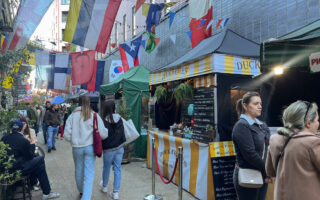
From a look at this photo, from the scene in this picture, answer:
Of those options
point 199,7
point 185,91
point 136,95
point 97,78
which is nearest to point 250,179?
point 185,91

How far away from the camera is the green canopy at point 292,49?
9.57ft

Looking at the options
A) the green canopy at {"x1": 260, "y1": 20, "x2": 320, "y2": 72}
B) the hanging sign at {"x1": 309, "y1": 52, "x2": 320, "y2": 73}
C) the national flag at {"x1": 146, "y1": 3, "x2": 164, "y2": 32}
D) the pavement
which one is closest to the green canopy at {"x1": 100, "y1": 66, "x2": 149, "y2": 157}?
the pavement

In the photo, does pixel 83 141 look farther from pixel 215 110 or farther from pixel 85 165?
pixel 215 110

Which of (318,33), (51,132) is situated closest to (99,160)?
(51,132)

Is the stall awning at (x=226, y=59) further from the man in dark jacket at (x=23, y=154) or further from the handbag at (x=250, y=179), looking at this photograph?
the man in dark jacket at (x=23, y=154)

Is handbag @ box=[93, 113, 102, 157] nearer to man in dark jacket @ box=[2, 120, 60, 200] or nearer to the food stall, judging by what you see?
man in dark jacket @ box=[2, 120, 60, 200]

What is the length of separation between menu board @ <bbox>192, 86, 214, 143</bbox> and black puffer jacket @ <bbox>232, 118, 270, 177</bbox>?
62.3 inches

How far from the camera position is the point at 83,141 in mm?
4488

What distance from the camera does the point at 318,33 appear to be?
2879 mm

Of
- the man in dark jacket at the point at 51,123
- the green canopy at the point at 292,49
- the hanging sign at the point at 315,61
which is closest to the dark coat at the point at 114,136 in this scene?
the green canopy at the point at 292,49

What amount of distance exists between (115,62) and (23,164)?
29.7 ft

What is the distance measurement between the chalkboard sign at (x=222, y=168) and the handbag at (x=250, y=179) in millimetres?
1555

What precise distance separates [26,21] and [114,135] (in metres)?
3.24

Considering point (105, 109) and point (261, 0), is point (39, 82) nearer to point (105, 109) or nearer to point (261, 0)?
point (105, 109)
